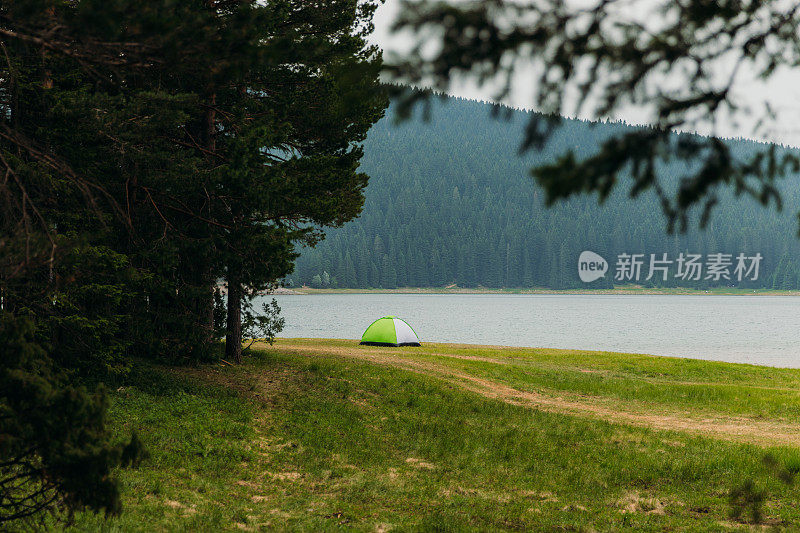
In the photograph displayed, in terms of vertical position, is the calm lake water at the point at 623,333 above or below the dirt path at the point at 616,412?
below

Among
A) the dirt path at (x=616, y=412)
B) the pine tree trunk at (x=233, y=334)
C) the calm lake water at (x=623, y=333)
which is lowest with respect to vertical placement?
the calm lake water at (x=623, y=333)

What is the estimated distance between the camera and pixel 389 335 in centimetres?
3106

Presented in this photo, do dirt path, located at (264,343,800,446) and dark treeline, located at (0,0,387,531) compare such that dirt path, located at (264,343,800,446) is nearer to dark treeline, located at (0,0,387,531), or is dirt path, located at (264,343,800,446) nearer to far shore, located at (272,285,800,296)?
dark treeline, located at (0,0,387,531)

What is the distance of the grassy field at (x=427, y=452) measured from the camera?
8.17 metres

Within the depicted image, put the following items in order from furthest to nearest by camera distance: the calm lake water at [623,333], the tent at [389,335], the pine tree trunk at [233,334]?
the calm lake water at [623,333] → the tent at [389,335] → the pine tree trunk at [233,334]

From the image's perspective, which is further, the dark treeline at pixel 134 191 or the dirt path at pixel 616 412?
the dirt path at pixel 616 412

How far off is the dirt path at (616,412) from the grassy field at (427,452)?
85 mm

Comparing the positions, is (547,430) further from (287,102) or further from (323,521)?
(287,102)

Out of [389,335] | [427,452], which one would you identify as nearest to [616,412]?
[427,452]

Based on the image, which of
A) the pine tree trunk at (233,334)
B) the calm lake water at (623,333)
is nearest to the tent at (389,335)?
the pine tree trunk at (233,334)

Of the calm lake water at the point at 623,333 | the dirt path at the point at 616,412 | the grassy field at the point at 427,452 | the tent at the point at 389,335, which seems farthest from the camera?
the calm lake water at the point at 623,333

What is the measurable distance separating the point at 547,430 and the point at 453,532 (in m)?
6.39

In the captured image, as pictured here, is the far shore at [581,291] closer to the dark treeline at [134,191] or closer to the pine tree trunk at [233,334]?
the pine tree trunk at [233,334]

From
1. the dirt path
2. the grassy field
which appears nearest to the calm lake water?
the dirt path
